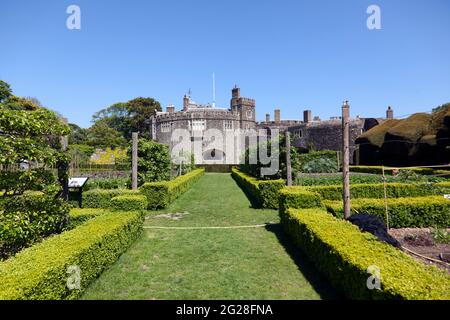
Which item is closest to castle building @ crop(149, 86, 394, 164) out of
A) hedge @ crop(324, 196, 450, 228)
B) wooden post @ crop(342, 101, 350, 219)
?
hedge @ crop(324, 196, 450, 228)

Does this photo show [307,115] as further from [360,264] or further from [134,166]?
[360,264]

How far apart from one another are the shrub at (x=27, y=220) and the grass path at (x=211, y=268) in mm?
2084

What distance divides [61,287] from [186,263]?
2653 millimetres

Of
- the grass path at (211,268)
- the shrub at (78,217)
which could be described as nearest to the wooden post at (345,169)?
the grass path at (211,268)

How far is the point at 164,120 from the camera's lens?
1948 inches

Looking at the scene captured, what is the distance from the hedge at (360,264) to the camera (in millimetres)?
3410

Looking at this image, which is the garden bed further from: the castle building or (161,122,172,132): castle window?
(161,122,172,132): castle window

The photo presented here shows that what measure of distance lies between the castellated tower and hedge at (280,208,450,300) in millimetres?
44623

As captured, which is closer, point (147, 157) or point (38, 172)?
point (38, 172)

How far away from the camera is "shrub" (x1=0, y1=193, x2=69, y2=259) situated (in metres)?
5.82

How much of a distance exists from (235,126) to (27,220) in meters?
44.1
